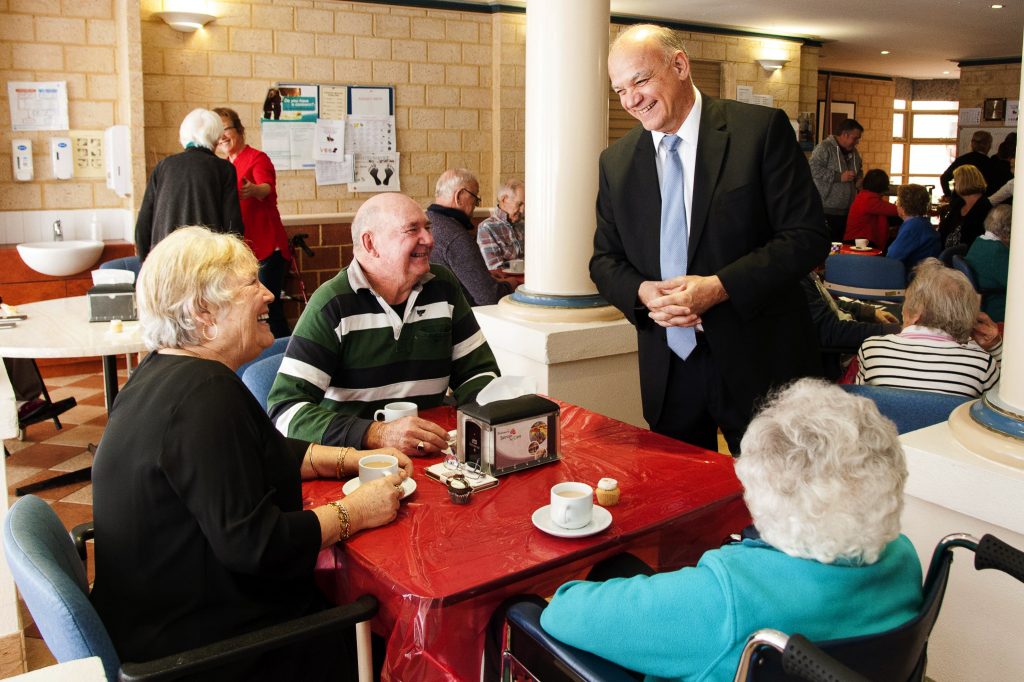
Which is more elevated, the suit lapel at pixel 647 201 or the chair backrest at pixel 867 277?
the suit lapel at pixel 647 201

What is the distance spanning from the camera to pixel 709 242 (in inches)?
99.1

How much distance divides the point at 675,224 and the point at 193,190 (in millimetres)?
3039

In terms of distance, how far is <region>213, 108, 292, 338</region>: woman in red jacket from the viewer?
5.84m

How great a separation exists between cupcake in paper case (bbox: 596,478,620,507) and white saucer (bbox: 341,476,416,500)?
0.38 meters

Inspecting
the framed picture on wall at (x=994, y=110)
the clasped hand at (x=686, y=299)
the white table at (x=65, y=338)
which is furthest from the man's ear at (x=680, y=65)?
the framed picture on wall at (x=994, y=110)

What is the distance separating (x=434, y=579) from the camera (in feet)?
5.06

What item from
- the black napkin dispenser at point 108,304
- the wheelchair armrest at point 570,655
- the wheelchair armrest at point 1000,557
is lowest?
the wheelchair armrest at point 570,655

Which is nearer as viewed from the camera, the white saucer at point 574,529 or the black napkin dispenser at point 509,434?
the white saucer at point 574,529

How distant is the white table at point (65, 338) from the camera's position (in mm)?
3459

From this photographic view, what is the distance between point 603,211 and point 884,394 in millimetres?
937

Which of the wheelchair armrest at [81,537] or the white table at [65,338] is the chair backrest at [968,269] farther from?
the wheelchair armrest at [81,537]

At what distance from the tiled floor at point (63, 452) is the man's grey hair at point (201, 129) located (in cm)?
162

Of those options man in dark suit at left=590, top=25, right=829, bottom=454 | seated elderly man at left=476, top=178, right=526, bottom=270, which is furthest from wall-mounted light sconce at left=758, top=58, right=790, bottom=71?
man in dark suit at left=590, top=25, right=829, bottom=454

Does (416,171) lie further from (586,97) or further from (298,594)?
(298,594)
